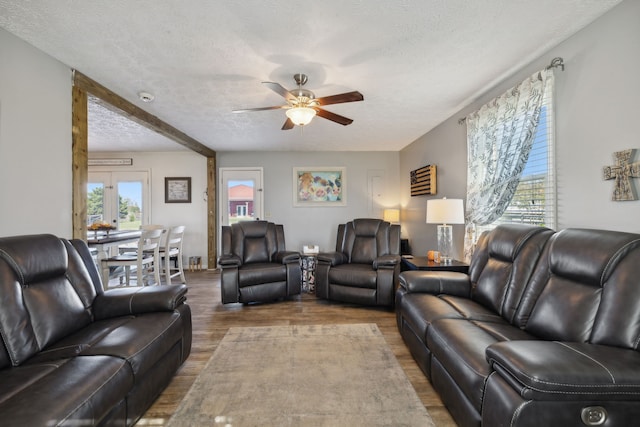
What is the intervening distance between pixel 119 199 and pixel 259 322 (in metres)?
4.70

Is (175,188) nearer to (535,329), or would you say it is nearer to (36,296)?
(36,296)

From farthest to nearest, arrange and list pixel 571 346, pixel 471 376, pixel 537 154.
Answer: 1. pixel 537 154
2. pixel 471 376
3. pixel 571 346

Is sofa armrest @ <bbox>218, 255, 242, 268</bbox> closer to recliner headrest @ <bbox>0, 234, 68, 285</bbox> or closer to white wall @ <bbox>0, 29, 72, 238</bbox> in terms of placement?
white wall @ <bbox>0, 29, 72, 238</bbox>

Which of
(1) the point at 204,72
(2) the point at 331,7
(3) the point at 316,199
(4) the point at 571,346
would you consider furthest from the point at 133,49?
(3) the point at 316,199

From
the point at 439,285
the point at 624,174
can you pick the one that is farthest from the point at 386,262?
the point at 624,174

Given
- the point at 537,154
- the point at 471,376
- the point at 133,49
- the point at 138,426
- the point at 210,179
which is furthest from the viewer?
the point at 210,179

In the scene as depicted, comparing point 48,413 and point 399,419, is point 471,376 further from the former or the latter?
point 48,413

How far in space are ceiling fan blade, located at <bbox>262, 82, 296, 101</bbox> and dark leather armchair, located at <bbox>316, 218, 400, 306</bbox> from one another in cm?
212

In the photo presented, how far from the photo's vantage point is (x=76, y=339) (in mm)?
1622

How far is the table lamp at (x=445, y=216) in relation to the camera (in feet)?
9.89

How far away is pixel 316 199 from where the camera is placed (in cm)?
583

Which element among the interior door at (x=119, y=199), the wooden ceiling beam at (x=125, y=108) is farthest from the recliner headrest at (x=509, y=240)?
the interior door at (x=119, y=199)

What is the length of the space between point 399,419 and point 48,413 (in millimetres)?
1629

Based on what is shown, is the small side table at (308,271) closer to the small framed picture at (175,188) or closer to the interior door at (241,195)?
the interior door at (241,195)
